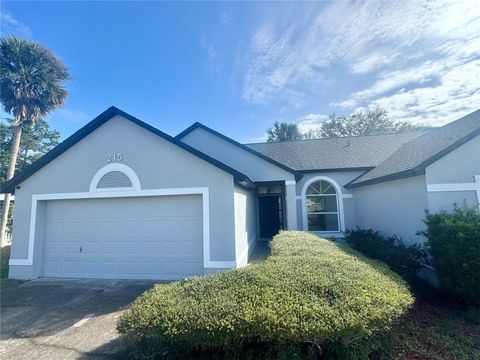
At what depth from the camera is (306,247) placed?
614 cm

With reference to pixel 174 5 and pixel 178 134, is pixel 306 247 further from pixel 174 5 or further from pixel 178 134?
pixel 178 134

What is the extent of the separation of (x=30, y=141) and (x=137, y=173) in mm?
23966

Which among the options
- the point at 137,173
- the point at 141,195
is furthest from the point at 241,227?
the point at 137,173

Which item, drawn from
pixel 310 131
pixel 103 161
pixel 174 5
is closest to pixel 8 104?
pixel 103 161

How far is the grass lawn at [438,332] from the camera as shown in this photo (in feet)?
12.6

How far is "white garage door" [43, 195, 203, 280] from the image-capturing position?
312 inches

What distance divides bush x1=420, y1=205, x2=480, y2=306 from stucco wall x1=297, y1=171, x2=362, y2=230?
6.95m

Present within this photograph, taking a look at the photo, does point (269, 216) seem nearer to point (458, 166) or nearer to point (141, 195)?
point (141, 195)

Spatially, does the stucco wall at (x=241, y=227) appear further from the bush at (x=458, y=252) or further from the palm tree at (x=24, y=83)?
the palm tree at (x=24, y=83)

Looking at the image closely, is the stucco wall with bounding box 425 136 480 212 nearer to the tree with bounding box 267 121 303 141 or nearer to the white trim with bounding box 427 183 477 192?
the white trim with bounding box 427 183 477 192

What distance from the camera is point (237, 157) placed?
498 inches

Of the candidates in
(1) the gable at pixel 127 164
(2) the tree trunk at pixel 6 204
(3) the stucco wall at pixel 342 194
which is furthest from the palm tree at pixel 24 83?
(3) the stucco wall at pixel 342 194

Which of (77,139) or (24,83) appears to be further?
(24,83)

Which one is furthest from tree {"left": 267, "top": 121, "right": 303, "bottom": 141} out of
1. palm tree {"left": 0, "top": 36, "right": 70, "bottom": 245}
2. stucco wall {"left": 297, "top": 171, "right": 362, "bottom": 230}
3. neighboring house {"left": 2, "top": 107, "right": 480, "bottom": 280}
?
neighboring house {"left": 2, "top": 107, "right": 480, "bottom": 280}
